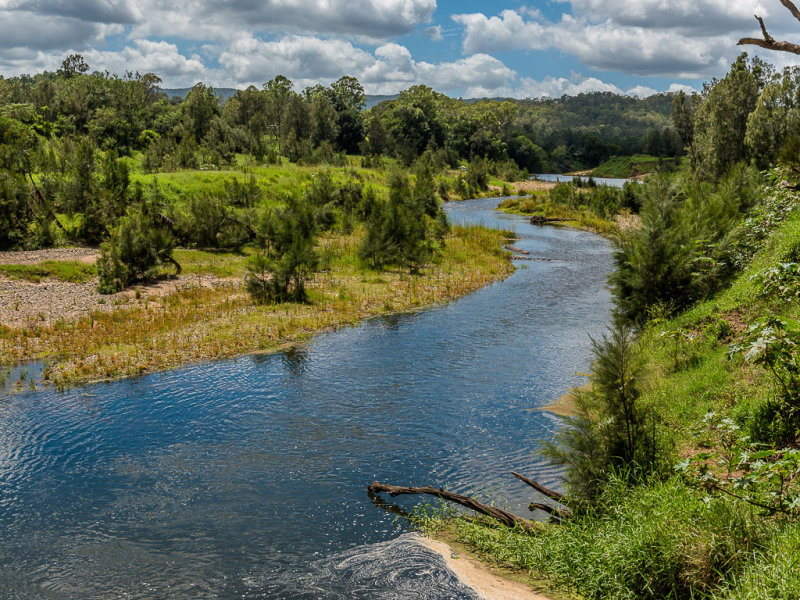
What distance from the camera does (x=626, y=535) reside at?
28.6 feet

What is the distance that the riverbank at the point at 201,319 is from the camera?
21.2 metres

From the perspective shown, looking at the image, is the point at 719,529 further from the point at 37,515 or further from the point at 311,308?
the point at 311,308

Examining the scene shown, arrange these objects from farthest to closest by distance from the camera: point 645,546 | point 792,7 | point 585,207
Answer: point 585,207 < point 645,546 < point 792,7

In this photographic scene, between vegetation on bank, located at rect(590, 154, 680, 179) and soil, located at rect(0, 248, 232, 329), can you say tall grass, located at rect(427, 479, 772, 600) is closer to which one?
soil, located at rect(0, 248, 232, 329)

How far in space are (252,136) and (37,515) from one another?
7432cm

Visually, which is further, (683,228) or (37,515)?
(683,228)

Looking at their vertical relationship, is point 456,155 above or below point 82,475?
above

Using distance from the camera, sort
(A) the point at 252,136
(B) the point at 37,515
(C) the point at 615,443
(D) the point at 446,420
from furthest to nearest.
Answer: (A) the point at 252,136 → (D) the point at 446,420 → (B) the point at 37,515 → (C) the point at 615,443

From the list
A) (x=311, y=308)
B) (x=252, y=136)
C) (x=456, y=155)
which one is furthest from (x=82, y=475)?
(x=456, y=155)

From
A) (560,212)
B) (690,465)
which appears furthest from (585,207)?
(690,465)

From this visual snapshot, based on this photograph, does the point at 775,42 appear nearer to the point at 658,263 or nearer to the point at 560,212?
the point at 658,263

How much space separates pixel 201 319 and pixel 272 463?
13.0 metres

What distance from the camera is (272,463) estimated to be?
46.8ft

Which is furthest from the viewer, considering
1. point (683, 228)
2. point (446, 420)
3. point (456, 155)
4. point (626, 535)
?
point (456, 155)
